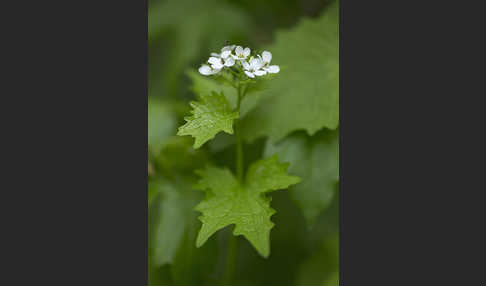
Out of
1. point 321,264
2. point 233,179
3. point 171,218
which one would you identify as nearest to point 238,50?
point 233,179

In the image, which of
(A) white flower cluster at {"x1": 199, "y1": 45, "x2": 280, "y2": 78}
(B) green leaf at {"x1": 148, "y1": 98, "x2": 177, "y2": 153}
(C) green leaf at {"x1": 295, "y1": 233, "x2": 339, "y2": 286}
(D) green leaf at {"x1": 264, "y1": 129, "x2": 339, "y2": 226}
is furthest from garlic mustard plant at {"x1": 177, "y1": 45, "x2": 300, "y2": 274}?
(C) green leaf at {"x1": 295, "y1": 233, "x2": 339, "y2": 286}

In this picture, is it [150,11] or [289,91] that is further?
[150,11]

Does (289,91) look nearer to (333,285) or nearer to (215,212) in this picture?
(215,212)

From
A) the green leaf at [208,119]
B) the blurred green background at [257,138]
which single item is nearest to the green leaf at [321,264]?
the blurred green background at [257,138]

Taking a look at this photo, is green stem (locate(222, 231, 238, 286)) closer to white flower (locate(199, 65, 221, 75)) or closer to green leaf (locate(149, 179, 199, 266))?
green leaf (locate(149, 179, 199, 266))

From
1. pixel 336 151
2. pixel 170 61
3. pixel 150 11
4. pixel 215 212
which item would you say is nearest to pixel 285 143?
pixel 336 151

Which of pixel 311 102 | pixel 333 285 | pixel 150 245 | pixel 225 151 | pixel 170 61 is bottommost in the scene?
pixel 333 285
